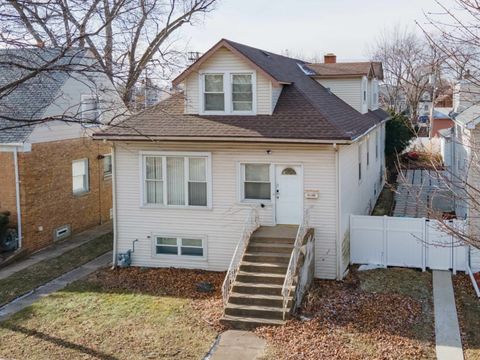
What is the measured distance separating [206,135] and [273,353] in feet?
22.2

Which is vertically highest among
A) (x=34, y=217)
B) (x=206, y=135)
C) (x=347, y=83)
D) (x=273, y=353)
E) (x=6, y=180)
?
(x=347, y=83)

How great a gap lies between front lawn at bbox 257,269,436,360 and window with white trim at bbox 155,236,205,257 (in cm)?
366

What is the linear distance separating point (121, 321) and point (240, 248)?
156 inches

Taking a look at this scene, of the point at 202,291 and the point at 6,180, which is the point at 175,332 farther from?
the point at 6,180

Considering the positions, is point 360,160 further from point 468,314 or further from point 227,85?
point 468,314

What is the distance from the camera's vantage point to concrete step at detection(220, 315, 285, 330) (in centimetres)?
1204

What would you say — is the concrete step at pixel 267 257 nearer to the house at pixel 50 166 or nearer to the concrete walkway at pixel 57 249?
the house at pixel 50 166

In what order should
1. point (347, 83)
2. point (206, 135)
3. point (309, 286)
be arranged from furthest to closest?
1. point (347, 83)
2. point (206, 135)
3. point (309, 286)

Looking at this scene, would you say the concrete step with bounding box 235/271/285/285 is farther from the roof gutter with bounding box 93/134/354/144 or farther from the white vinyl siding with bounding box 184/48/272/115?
the white vinyl siding with bounding box 184/48/272/115

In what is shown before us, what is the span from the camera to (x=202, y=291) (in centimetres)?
1431

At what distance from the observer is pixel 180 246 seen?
54.3 ft

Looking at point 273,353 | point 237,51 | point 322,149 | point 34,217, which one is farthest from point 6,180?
point 273,353

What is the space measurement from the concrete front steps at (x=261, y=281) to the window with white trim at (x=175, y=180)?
7.38ft

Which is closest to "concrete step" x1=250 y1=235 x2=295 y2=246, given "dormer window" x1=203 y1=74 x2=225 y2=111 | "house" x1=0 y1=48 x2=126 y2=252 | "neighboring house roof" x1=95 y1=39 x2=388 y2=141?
"neighboring house roof" x1=95 y1=39 x2=388 y2=141
